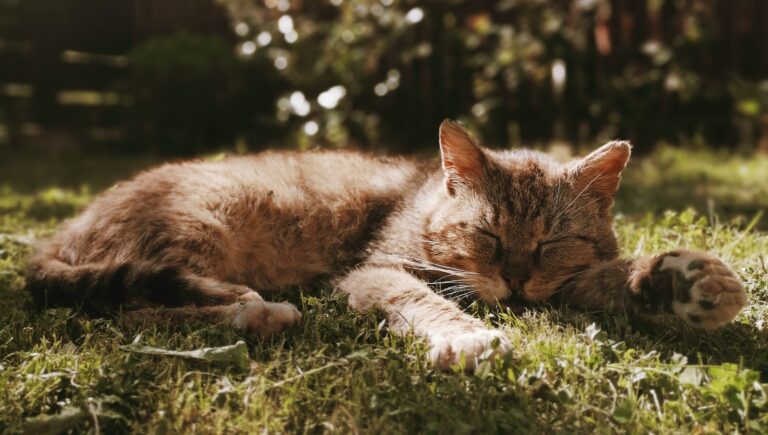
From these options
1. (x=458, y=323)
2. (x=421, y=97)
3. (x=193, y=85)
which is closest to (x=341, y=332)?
(x=458, y=323)

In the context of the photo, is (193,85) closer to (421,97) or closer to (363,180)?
(421,97)

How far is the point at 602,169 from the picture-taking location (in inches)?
124

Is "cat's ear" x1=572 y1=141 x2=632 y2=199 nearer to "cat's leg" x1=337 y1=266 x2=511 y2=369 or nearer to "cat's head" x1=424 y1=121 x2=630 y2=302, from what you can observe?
"cat's head" x1=424 y1=121 x2=630 y2=302

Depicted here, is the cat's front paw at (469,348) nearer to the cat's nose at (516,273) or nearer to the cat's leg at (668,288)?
the cat's nose at (516,273)

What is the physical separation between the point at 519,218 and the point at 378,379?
110cm

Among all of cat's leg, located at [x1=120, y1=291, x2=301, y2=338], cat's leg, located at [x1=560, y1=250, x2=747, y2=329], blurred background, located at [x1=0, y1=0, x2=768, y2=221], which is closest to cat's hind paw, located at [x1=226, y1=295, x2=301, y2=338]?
cat's leg, located at [x1=120, y1=291, x2=301, y2=338]

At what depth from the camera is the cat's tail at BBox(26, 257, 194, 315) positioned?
2.82 m

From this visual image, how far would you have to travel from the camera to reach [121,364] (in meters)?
2.32

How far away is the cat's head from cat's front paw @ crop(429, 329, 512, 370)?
23.2 inches

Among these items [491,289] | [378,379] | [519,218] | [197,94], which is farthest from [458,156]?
[197,94]

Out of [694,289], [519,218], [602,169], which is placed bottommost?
[694,289]

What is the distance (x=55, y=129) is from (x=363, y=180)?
8559 millimetres

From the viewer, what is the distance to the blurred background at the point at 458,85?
7051 mm

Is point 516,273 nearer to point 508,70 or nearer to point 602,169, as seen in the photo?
point 602,169
